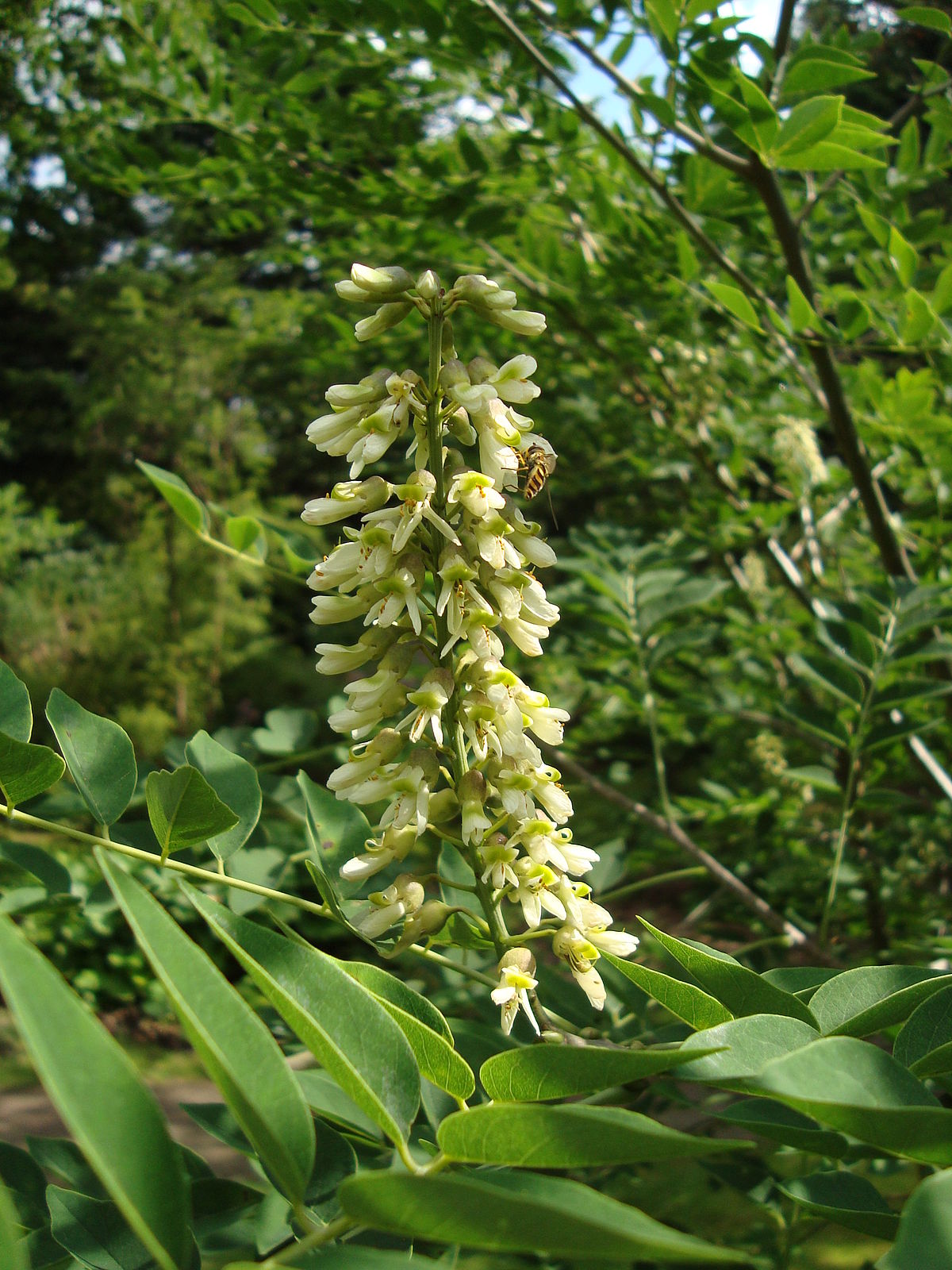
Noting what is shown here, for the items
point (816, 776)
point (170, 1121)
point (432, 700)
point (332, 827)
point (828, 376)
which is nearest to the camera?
point (432, 700)

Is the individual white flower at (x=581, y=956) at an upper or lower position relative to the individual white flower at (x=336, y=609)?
lower

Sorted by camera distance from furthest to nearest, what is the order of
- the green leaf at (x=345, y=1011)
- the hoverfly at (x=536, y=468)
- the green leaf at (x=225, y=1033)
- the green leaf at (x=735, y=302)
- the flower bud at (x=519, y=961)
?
the green leaf at (x=735, y=302)
the hoverfly at (x=536, y=468)
the flower bud at (x=519, y=961)
the green leaf at (x=345, y=1011)
the green leaf at (x=225, y=1033)

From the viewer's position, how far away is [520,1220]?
0.36 metres

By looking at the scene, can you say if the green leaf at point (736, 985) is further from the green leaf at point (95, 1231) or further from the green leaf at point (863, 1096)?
the green leaf at point (95, 1231)

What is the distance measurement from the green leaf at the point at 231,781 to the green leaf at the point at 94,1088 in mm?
460

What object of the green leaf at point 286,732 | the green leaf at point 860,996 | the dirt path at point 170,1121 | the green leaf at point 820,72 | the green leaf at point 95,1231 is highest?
the green leaf at point 820,72

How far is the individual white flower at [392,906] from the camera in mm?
834

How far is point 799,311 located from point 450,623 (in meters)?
0.84

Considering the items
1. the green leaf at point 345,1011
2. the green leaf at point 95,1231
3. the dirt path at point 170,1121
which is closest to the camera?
the green leaf at point 345,1011

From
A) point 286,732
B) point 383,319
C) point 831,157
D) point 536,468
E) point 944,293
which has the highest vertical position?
point 831,157

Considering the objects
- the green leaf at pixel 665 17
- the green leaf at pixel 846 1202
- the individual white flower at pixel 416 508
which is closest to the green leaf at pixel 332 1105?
the green leaf at pixel 846 1202

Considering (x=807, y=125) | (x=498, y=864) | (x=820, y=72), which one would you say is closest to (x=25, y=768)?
(x=498, y=864)

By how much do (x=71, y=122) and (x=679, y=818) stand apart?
303 cm

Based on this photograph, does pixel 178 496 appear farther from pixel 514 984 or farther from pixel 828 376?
pixel 828 376
